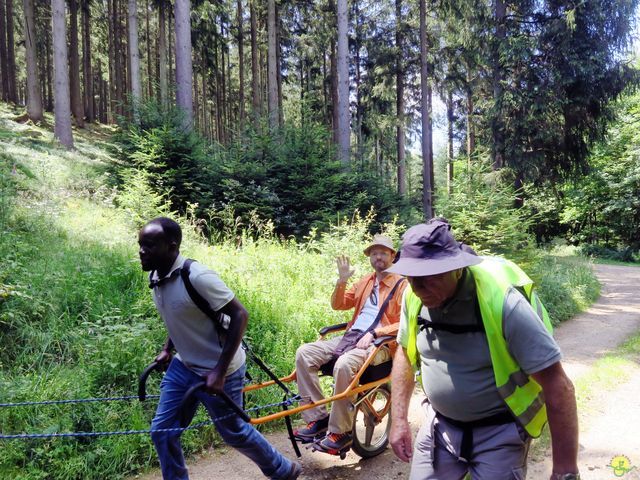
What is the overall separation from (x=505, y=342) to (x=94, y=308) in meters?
5.42

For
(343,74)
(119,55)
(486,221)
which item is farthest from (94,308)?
(119,55)

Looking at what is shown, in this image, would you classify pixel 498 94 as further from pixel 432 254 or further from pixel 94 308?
pixel 432 254

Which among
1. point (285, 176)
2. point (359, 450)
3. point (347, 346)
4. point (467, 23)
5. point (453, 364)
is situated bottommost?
point (359, 450)

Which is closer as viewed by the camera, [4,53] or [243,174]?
[243,174]

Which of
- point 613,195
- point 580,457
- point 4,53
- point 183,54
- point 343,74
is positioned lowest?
point 580,457

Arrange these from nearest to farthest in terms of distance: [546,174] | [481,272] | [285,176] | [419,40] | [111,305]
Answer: [481,272], [111,305], [285,176], [546,174], [419,40]

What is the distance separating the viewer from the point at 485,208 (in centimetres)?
984

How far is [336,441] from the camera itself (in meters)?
3.99

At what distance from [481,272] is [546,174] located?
16453 millimetres

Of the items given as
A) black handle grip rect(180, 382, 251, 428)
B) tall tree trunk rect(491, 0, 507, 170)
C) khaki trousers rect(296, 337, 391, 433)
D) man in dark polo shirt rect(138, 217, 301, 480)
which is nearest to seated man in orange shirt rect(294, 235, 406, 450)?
khaki trousers rect(296, 337, 391, 433)

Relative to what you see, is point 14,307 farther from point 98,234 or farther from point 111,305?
point 98,234

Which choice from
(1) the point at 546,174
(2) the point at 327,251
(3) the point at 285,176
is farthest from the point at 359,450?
(1) the point at 546,174

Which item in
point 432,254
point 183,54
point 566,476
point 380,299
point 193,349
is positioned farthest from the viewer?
point 183,54

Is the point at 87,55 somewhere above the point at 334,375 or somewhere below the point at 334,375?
above
